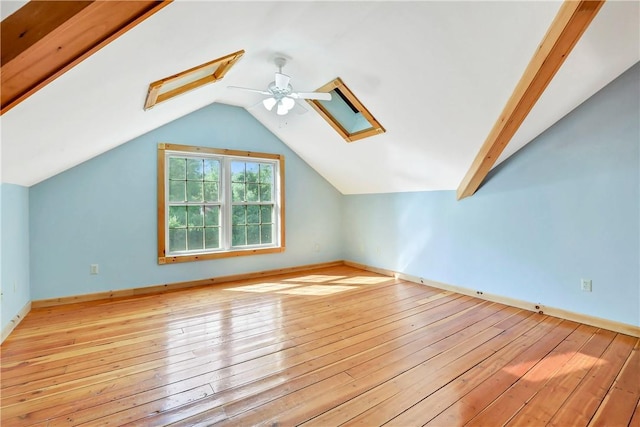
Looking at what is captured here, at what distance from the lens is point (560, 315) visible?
294 centimetres

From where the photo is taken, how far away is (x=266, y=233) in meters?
4.90

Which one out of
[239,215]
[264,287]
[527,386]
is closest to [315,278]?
[264,287]

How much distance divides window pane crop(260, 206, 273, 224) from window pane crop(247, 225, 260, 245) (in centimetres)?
15

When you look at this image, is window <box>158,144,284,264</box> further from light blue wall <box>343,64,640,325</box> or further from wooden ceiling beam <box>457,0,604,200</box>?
wooden ceiling beam <box>457,0,604,200</box>

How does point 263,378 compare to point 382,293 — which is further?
point 382,293

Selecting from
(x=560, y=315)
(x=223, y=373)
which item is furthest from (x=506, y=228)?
(x=223, y=373)

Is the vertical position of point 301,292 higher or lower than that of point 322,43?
lower

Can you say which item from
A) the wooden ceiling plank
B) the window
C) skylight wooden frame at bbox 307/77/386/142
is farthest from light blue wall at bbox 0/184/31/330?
skylight wooden frame at bbox 307/77/386/142

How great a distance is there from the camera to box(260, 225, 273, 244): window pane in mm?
4855

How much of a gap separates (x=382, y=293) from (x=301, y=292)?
108 centimetres

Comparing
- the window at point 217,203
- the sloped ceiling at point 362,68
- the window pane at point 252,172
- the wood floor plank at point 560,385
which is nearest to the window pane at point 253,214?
the window at point 217,203

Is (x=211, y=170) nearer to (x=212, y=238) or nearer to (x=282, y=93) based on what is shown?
(x=212, y=238)

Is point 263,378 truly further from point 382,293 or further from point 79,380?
point 382,293

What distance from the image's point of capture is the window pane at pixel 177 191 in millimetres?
4059
